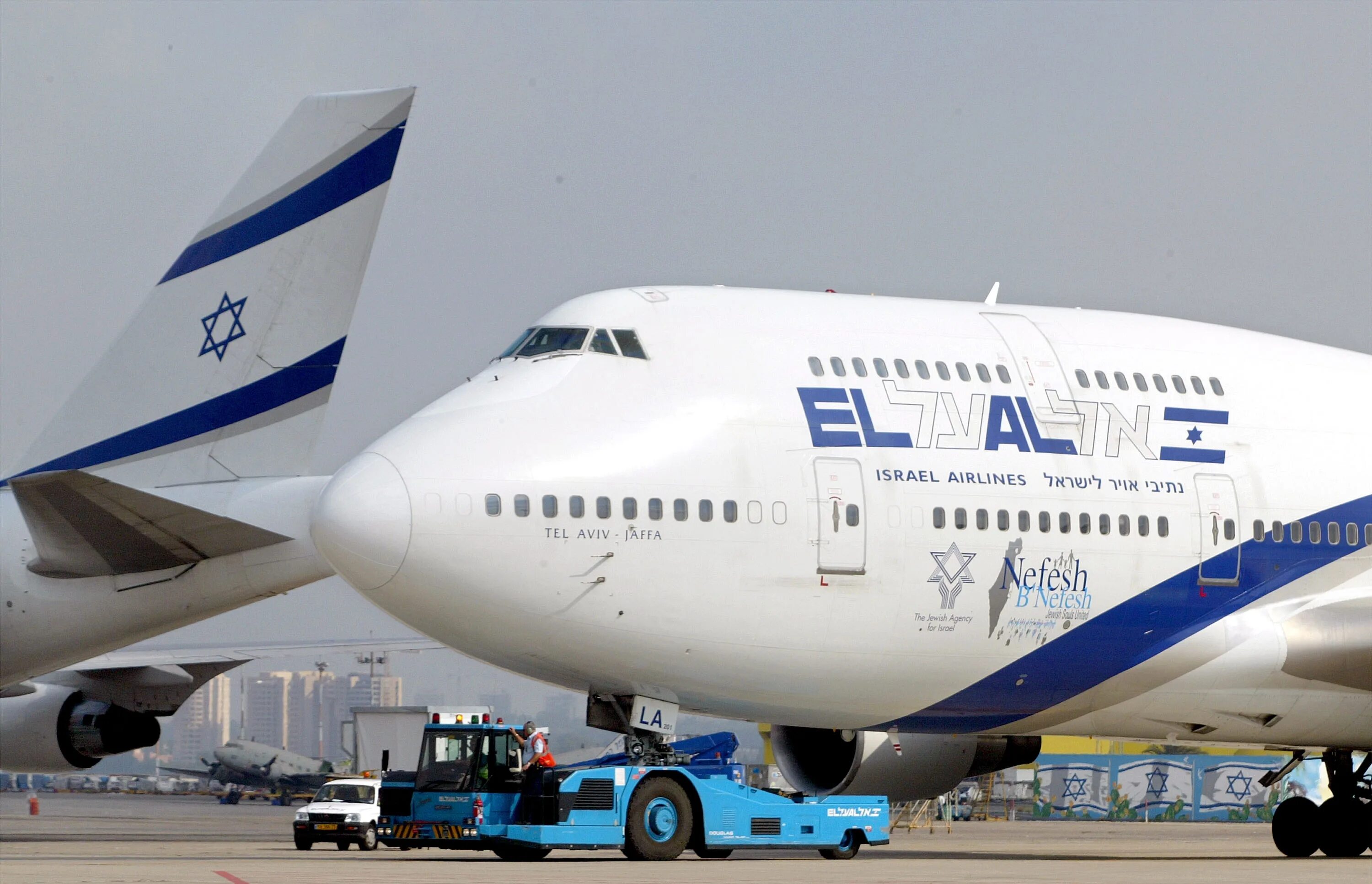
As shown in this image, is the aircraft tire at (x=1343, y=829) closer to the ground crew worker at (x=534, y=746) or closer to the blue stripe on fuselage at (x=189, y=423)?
the ground crew worker at (x=534, y=746)

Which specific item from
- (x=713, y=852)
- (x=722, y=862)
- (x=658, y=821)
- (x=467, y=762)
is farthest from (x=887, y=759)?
(x=467, y=762)

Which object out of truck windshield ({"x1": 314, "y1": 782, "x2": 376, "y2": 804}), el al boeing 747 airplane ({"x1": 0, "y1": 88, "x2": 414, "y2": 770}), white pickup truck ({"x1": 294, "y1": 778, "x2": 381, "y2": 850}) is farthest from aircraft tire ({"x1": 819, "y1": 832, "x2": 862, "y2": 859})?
truck windshield ({"x1": 314, "y1": 782, "x2": 376, "y2": 804})

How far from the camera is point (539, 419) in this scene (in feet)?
53.4

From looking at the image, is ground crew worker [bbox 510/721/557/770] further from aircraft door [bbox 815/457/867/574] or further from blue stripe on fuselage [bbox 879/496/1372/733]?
blue stripe on fuselage [bbox 879/496/1372/733]

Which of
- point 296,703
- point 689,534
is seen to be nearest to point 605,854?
point 689,534

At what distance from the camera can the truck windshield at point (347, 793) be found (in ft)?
97.4

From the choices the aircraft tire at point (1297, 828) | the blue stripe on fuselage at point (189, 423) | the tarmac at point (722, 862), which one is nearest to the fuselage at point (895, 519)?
the aircraft tire at point (1297, 828)

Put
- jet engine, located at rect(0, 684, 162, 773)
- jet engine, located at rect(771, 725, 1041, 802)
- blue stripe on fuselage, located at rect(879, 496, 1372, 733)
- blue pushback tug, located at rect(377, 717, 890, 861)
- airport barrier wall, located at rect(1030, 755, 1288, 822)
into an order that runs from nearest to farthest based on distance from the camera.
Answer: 1. blue pushback tug, located at rect(377, 717, 890, 861)
2. blue stripe on fuselage, located at rect(879, 496, 1372, 733)
3. jet engine, located at rect(771, 725, 1041, 802)
4. jet engine, located at rect(0, 684, 162, 773)
5. airport barrier wall, located at rect(1030, 755, 1288, 822)

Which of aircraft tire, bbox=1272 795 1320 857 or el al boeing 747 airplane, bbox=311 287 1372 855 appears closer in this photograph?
el al boeing 747 airplane, bbox=311 287 1372 855

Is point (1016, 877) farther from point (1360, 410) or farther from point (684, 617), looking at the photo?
point (1360, 410)

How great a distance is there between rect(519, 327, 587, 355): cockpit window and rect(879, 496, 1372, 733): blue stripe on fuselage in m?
5.04

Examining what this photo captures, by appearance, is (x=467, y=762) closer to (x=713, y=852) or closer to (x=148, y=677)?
(x=713, y=852)

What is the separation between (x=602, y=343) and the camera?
1697 cm

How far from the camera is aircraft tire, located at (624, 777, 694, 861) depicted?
52.4 feet
